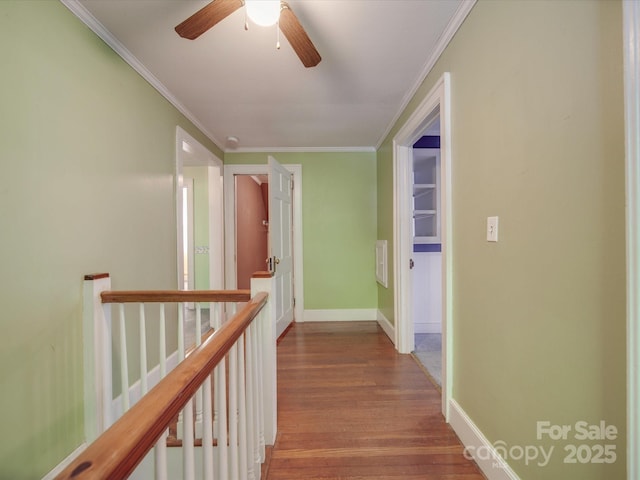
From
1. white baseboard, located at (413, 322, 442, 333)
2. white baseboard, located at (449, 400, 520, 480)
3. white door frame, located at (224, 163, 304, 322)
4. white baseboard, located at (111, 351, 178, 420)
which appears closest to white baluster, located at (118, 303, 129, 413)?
white baseboard, located at (111, 351, 178, 420)

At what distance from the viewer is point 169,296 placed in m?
1.59

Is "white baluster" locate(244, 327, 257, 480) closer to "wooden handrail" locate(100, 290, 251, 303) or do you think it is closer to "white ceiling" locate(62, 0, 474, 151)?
"wooden handrail" locate(100, 290, 251, 303)

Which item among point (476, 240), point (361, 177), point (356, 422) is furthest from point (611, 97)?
point (361, 177)

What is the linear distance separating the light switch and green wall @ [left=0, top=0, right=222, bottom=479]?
202 centimetres

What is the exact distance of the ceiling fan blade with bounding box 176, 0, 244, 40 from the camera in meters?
1.18

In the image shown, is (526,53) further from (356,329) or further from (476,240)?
(356,329)

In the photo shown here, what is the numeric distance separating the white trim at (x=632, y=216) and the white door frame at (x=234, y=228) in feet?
10.3

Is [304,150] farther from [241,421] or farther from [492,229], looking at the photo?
[241,421]

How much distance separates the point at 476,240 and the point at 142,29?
2141 millimetres

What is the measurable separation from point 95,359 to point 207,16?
1.77 m

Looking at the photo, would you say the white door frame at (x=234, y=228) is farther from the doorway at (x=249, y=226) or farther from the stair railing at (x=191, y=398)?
the stair railing at (x=191, y=398)

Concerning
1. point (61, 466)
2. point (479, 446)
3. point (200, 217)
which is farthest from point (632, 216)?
point (200, 217)

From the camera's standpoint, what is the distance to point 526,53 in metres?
1.07

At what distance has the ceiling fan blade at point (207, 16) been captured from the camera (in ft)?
3.88
